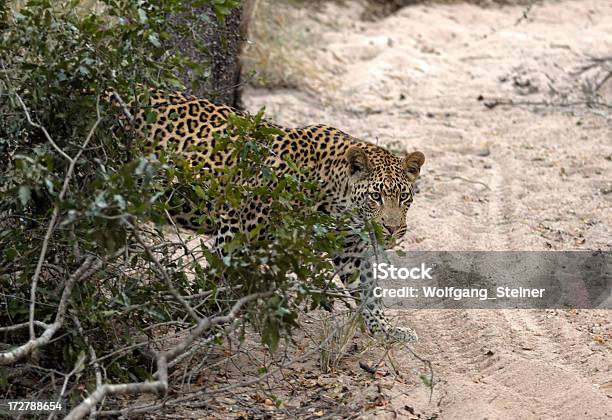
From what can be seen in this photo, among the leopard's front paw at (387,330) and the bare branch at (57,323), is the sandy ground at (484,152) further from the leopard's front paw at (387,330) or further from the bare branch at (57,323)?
the bare branch at (57,323)

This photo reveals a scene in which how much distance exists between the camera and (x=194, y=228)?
6633 mm

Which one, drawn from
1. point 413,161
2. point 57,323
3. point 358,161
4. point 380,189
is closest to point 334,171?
point 358,161

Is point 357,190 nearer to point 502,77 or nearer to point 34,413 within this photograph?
point 34,413

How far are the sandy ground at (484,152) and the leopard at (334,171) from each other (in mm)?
572

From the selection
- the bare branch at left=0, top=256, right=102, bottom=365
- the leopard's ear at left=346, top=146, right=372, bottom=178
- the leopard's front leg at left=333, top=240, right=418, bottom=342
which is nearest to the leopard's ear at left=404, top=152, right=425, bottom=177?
the leopard's ear at left=346, top=146, right=372, bottom=178

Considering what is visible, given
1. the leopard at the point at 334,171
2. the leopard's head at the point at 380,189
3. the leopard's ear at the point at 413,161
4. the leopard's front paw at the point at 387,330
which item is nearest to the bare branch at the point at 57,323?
the leopard at the point at 334,171

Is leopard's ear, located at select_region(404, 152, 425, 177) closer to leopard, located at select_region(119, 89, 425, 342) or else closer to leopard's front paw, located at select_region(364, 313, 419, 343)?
leopard, located at select_region(119, 89, 425, 342)

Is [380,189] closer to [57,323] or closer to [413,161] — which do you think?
[413,161]

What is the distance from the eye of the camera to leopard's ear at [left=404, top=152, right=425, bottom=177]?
6.39 metres

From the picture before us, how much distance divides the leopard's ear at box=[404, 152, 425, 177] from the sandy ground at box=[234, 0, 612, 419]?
1.05m

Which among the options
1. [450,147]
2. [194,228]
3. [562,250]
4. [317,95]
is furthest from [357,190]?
[317,95]

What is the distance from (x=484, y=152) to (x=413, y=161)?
3632mm

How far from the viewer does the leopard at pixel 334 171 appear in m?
6.17

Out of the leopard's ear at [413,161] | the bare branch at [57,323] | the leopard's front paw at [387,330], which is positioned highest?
the leopard's ear at [413,161]
